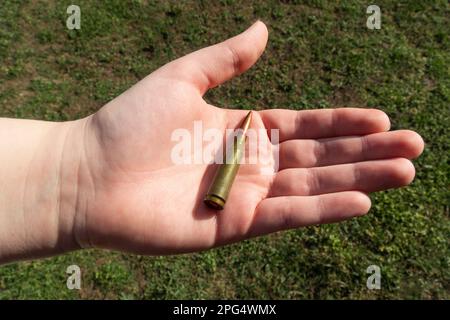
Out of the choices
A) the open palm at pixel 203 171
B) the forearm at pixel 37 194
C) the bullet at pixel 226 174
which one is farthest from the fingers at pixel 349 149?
the forearm at pixel 37 194

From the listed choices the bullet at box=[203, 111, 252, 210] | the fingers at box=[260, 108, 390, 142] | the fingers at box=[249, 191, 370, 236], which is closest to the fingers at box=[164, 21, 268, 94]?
the bullet at box=[203, 111, 252, 210]

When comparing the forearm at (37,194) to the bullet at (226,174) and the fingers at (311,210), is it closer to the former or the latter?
the bullet at (226,174)

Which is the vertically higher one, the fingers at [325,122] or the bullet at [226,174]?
the fingers at [325,122]

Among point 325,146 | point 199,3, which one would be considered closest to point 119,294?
point 325,146

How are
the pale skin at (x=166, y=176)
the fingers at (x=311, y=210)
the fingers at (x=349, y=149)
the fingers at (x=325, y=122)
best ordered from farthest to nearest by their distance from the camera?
the fingers at (x=325, y=122)
the fingers at (x=349, y=149)
the pale skin at (x=166, y=176)
the fingers at (x=311, y=210)

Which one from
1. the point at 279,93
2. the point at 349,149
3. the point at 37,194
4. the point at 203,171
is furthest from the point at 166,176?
the point at 279,93
